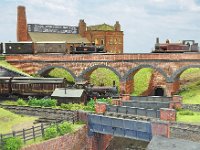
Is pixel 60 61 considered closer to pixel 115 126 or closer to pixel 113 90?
pixel 113 90

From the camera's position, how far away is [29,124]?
2452 centimetres

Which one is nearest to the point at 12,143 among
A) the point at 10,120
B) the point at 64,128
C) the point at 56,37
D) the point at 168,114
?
the point at 64,128

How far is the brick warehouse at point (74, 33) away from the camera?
5247 centimetres

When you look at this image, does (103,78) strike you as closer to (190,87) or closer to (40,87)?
(190,87)

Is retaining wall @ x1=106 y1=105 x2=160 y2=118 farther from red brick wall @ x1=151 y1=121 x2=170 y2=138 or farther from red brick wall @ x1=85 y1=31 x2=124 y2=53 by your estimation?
red brick wall @ x1=85 y1=31 x2=124 y2=53

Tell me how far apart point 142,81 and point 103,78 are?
5.54 meters

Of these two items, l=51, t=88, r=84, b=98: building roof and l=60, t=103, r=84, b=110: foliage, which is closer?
l=60, t=103, r=84, b=110: foliage

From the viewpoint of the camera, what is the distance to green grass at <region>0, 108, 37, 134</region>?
2343 centimetres

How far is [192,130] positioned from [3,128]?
13698 millimetres

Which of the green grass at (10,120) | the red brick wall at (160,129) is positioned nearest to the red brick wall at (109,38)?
the green grass at (10,120)

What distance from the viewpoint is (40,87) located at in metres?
33.3

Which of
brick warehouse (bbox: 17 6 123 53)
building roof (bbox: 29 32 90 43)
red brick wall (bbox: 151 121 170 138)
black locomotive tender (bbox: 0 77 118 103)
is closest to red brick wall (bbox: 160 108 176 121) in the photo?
red brick wall (bbox: 151 121 170 138)

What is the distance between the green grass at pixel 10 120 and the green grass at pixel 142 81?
58.2 ft

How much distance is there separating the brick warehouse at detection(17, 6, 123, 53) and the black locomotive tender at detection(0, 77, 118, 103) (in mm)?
19455
